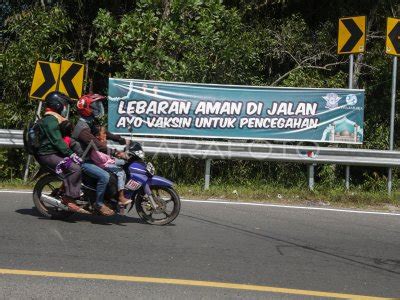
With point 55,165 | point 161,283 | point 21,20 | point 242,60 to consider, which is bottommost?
point 161,283

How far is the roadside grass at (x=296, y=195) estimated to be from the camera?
10633 millimetres

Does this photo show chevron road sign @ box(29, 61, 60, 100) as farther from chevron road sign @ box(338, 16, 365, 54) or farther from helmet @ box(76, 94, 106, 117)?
chevron road sign @ box(338, 16, 365, 54)

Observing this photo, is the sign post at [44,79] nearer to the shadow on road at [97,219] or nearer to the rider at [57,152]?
the shadow on road at [97,219]

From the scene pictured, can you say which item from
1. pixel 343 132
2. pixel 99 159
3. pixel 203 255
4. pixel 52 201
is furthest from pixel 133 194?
pixel 343 132

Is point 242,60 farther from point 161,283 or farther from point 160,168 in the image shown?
point 161,283

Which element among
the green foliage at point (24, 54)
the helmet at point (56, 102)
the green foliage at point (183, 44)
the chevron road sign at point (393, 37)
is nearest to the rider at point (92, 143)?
the helmet at point (56, 102)

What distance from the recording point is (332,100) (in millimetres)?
12156

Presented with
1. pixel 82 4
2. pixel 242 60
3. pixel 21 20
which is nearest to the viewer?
pixel 242 60

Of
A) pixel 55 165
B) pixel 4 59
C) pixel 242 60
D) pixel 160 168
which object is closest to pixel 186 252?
pixel 55 165

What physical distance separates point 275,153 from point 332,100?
5.95ft

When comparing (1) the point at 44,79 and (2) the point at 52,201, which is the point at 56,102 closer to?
(2) the point at 52,201

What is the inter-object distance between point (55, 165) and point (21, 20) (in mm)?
8323

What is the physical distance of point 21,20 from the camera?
14953 mm

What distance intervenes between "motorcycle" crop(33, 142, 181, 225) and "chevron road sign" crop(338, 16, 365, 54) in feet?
19.7
